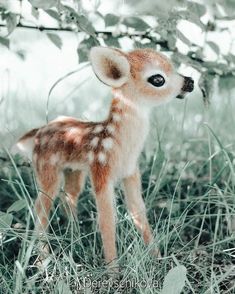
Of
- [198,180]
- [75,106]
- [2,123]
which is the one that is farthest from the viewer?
[75,106]

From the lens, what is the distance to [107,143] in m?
2.59

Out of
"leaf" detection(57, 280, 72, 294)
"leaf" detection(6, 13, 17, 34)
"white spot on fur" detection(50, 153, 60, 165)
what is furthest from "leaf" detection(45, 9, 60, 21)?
"leaf" detection(57, 280, 72, 294)

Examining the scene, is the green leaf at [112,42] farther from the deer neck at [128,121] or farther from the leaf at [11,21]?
the deer neck at [128,121]

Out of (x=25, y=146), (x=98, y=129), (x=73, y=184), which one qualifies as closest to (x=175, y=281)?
(x=98, y=129)

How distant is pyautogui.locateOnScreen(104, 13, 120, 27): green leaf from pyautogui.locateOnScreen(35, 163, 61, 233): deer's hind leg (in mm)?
671

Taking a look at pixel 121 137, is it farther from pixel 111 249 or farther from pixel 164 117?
pixel 164 117

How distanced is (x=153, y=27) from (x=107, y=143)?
75 centimetres

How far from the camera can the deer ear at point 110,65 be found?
99.9 inches

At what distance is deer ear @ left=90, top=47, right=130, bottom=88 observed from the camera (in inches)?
99.9

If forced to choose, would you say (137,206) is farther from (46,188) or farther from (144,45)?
(144,45)

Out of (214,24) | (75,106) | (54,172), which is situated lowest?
(75,106)

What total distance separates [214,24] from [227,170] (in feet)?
2.06

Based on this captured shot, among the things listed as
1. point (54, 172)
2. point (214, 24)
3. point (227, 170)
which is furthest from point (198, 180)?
point (54, 172)

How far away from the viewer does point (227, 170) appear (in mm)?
3523
